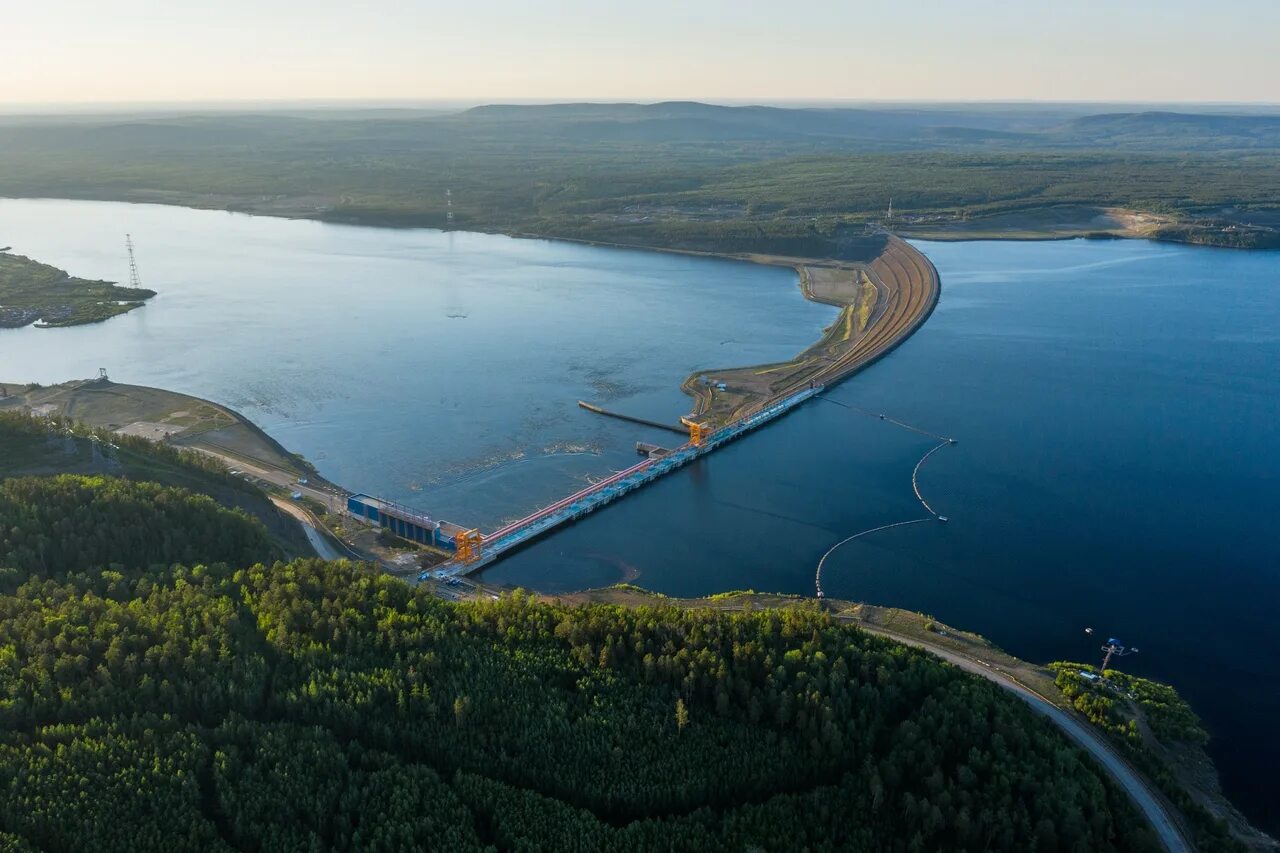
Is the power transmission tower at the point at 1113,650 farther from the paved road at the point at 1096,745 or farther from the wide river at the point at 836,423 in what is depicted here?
the paved road at the point at 1096,745

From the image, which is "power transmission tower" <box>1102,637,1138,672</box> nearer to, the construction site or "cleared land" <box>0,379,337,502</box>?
the construction site

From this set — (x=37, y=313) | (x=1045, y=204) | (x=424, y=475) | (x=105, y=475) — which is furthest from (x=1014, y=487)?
(x=1045, y=204)

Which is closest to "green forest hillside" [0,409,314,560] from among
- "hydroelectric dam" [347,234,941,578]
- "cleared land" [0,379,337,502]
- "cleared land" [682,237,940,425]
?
"hydroelectric dam" [347,234,941,578]

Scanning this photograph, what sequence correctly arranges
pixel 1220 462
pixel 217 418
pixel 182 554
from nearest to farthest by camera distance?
pixel 182 554
pixel 1220 462
pixel 217 418

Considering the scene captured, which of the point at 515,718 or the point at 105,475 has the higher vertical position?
the point at 105,475

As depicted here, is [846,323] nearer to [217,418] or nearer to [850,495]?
[850,495]
